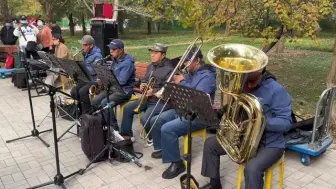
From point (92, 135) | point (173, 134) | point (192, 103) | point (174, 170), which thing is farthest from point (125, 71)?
point (192, 103)

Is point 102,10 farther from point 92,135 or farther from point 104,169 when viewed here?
point 104,169

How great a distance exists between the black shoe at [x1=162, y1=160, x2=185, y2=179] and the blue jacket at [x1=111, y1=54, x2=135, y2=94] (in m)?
1.44

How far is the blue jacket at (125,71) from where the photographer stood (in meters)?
4.66

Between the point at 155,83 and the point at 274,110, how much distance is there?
1.92 metres

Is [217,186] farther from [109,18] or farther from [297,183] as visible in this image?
[109,18]

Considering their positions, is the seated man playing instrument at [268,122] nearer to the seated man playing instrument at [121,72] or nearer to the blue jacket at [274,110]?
the blue jacket at [274,110]

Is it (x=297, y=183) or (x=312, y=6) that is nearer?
(x=297, y=183)

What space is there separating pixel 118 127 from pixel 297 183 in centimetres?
256

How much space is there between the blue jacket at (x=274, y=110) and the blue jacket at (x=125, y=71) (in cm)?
216

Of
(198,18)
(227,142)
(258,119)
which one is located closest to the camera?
(258,119)

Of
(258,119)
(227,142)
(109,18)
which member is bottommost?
(227,142)

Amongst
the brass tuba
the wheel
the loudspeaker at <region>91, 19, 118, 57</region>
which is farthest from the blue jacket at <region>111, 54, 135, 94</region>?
the loudspeaker at <region>91, 19, 118, 57</region>

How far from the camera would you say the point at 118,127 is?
4949mm

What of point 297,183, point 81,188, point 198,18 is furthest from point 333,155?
point 81,188
